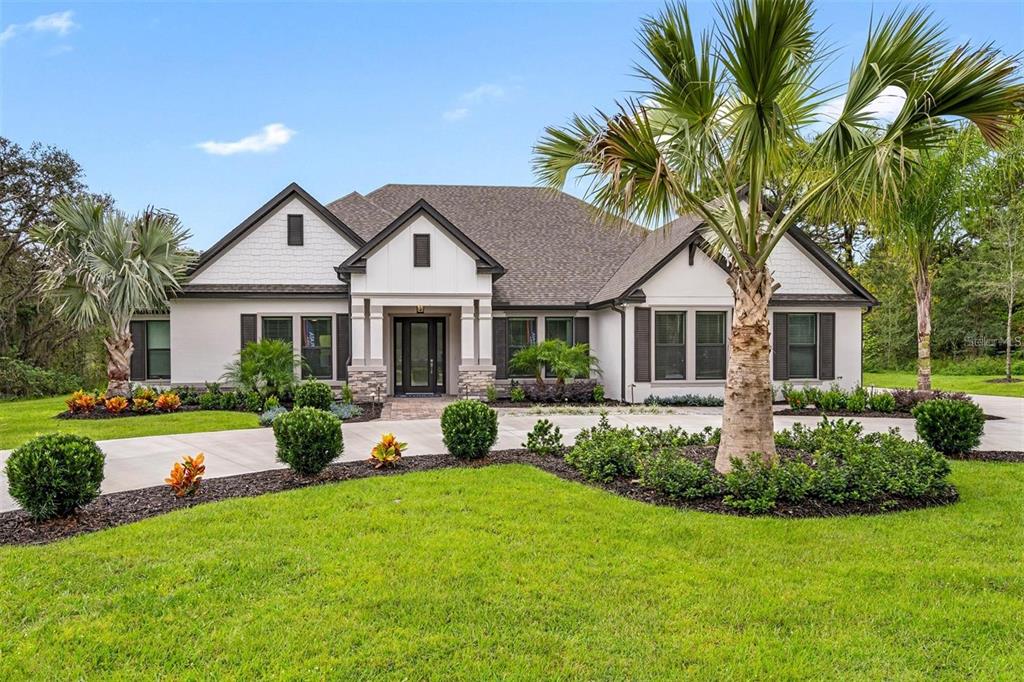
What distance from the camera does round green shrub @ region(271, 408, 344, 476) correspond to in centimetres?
679

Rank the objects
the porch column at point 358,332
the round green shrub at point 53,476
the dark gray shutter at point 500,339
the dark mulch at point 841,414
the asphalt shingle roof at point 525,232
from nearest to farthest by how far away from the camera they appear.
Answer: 1. the round green shrub at point 53,476
2. the dark mulch at point 841,414
3. the porch column at point 358,332
4. the dark gray shutter at point 500,339
5. the asphalt shingle roof at point 525,232

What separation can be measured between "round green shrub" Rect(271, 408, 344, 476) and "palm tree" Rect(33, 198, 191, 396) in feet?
30.0

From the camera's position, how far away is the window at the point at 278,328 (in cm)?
1617

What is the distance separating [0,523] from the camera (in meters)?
5.41

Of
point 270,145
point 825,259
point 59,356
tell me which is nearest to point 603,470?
point 825,259

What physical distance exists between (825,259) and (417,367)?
12181mm

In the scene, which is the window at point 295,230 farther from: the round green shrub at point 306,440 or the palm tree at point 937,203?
the palm tree at point 937,203

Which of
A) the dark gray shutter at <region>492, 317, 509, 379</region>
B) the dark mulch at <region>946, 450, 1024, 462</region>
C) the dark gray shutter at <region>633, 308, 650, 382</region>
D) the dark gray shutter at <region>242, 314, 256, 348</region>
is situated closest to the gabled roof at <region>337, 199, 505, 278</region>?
the dark gray shutter at <region>492, 317, 509, 379</region>

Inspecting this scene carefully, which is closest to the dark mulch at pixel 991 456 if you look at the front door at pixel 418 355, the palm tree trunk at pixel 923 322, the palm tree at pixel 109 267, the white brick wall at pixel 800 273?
the palm tree trunk at pixel 923 322

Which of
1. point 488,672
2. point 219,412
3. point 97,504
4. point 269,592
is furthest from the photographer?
point 219,412

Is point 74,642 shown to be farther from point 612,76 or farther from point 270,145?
point 270,145

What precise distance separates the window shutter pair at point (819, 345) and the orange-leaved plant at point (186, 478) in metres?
14.8

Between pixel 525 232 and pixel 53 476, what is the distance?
16.2 metres

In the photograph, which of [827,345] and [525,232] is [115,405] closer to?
[525,232]
